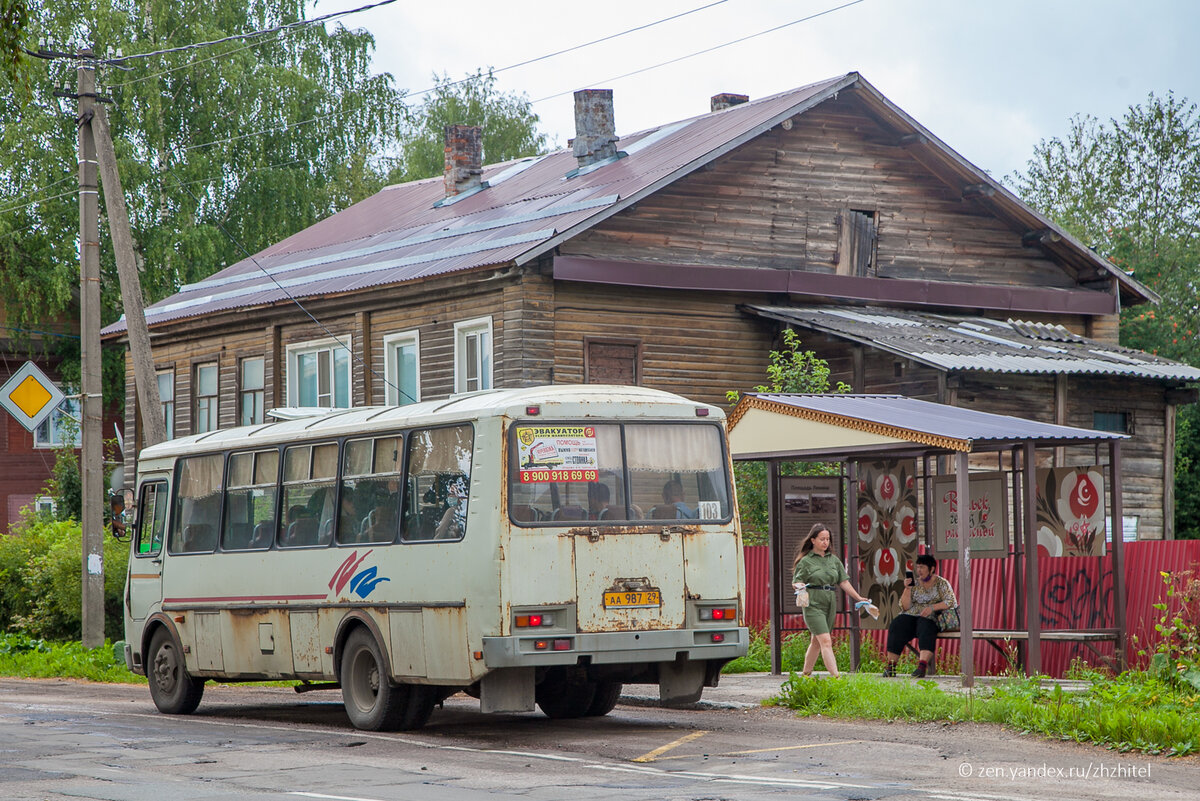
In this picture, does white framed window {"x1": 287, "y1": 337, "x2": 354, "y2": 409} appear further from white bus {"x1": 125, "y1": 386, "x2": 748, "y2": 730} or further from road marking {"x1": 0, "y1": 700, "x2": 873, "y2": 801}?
white bus {"x1": 125, "y1": 386, "x2": 748, "y2": 730}

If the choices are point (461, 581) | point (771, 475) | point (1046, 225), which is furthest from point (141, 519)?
point (1046, 225)

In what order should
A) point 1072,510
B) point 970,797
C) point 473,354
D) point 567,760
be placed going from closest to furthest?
1. point 970,797
2. point 567,760
3. point 1072,510
4. point 473,354

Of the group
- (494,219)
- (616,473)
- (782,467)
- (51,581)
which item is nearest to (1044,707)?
(616,473)

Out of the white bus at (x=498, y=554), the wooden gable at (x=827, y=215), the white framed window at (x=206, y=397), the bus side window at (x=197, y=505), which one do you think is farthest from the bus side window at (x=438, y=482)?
the white framed window at (x=206, y=397)

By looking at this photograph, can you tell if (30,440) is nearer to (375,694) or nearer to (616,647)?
(375,694)

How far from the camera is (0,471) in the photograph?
46.8 metres

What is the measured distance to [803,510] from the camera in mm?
18797

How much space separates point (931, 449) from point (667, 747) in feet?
17.5

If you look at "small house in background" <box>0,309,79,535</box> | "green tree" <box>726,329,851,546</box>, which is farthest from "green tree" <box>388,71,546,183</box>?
→ "green tree" <box>726,329,851,546</box>

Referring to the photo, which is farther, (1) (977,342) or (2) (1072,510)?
(1) (977,342)

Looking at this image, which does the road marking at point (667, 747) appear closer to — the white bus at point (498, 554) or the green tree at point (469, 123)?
the white bus at point (498, 554)

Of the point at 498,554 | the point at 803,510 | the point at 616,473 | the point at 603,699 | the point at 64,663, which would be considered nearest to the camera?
the point at 498,554

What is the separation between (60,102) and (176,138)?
3.11 metres

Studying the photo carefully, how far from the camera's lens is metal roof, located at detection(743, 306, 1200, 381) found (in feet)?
78.2
